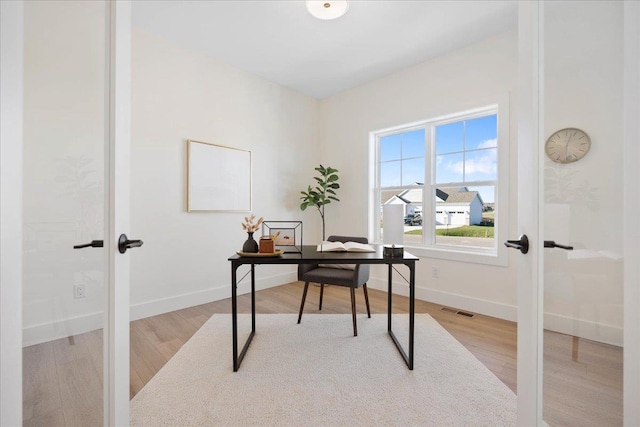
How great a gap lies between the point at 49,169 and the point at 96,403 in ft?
2.78

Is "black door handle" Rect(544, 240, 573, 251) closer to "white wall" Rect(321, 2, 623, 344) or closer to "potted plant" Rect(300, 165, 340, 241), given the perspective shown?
"white wall" Rect(321, 2, 623, 344)

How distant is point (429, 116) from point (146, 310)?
3852 millimetres

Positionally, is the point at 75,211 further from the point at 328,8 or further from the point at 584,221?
the point at 328,8

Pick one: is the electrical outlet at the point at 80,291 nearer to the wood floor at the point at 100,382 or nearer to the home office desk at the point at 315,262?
the wood floor at the point at 100,382

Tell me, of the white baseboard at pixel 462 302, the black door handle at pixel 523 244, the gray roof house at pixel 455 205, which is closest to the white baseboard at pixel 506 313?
the white baseboard at pixel 462 302

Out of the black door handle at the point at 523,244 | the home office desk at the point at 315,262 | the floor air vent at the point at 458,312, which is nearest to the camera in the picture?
the black door handle at the point at 523,244

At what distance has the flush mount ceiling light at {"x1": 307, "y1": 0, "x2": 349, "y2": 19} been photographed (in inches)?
89.7

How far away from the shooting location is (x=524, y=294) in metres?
1.03

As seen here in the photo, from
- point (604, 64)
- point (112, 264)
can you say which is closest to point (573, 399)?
point (604, 64)

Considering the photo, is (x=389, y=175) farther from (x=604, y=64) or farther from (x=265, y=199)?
(x=604, y=64)

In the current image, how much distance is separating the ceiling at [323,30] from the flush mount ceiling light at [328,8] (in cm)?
15

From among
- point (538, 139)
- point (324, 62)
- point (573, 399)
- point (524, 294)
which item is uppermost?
point (324, 62)

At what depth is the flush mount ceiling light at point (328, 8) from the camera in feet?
7.47

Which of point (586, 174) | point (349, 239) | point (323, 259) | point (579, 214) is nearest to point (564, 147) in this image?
point (586, 174)
